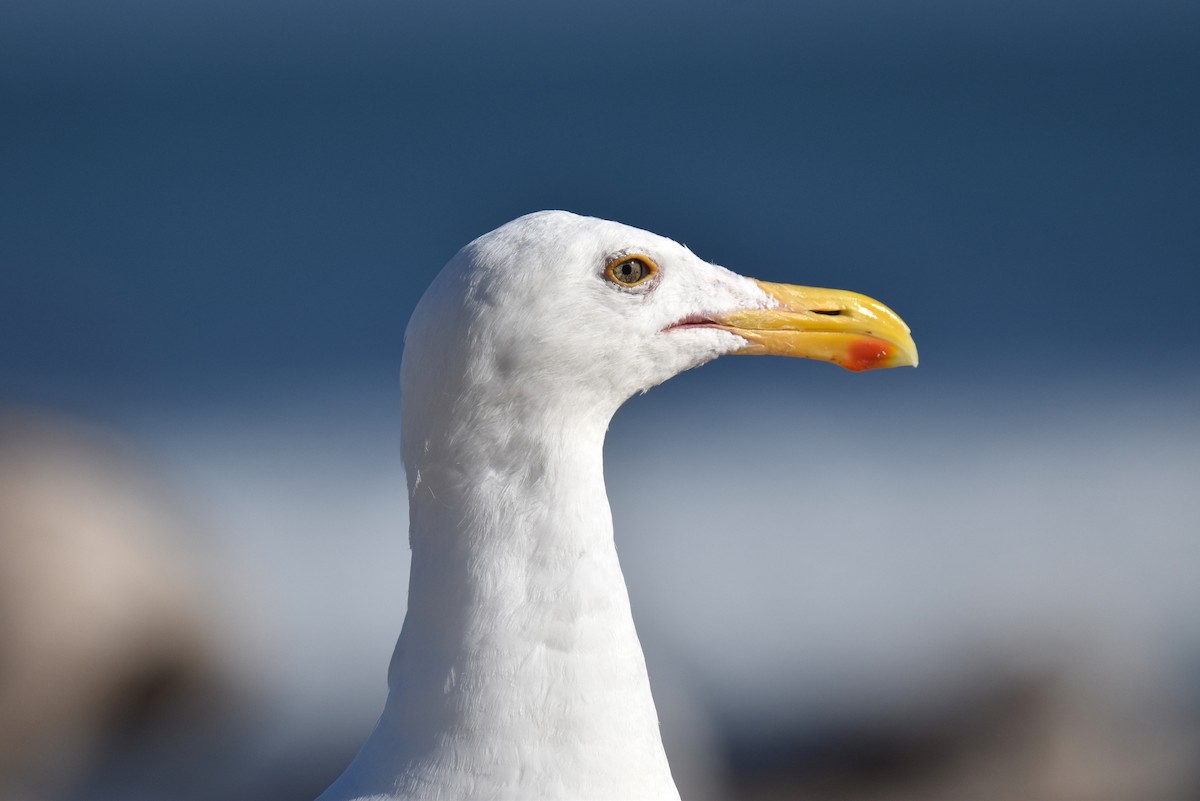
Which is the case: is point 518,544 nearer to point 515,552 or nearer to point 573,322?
point 515,552

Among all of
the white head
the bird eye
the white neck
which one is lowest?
the white neck

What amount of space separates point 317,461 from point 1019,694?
9332mm

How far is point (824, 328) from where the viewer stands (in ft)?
10.8

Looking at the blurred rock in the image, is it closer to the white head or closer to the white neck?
the white neck

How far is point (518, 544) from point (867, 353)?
97cm

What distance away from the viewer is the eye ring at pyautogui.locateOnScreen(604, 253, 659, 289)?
3055mm

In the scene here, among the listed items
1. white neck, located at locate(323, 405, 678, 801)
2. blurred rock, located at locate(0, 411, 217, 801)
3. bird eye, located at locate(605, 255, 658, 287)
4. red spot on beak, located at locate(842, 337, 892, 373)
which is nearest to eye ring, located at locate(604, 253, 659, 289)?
bird eye, located at locate(605, 255, 658, 287)

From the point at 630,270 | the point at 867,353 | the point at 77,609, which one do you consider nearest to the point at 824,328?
the point at 867,353

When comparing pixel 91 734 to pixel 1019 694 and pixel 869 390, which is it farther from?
pixel 869 390

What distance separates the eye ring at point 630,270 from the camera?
3055 millimetres

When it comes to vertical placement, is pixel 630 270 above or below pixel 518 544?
above

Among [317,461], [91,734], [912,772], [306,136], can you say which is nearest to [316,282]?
[317,461]

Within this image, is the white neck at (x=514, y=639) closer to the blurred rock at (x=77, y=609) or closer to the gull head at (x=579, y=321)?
the gull head at (x=579, y=321)

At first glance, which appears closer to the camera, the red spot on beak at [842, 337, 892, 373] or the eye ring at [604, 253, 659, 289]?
the eye ring at [604, 253, 659, 289]
